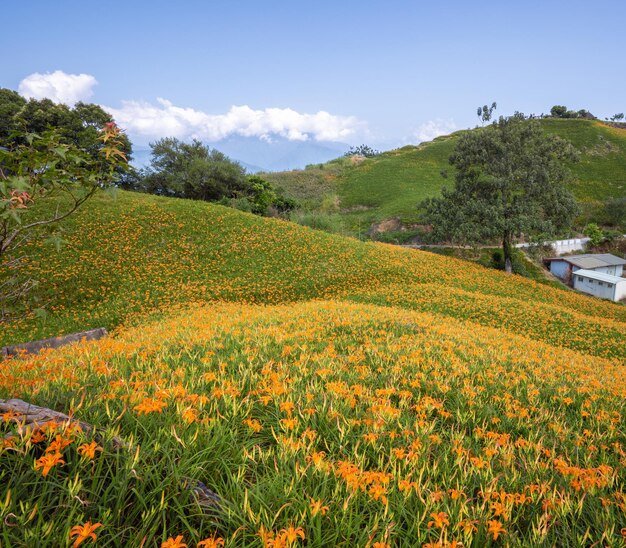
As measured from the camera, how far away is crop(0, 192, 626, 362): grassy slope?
13.8 m

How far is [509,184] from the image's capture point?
81.3 ft

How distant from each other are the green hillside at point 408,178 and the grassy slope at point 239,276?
23786 millimetres

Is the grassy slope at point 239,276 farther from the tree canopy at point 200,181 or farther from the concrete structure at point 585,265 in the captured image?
the concrete structure at point 585,265

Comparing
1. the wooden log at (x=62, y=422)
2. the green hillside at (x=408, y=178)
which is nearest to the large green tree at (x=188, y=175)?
the green hillside at (x=408, y=178)

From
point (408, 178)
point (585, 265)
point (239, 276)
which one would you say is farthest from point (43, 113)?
point (585, 265)

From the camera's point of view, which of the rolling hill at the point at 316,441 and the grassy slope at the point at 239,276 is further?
the grassy slope at the point at 239,276

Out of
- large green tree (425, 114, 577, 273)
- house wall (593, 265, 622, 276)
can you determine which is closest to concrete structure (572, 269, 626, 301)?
house wall (593, 265, 622, 276)

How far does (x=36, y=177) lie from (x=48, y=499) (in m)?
2.12

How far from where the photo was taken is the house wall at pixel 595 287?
29.2 meters

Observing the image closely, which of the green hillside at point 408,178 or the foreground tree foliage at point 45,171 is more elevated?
the green hillside at point 408,178

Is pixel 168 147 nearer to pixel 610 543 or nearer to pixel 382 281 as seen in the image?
pixel 382 281

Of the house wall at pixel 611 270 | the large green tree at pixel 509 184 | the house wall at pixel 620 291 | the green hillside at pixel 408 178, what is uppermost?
the green hillside at pixel 408 178

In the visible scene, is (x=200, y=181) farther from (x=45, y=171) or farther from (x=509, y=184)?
(x=45, y=171)

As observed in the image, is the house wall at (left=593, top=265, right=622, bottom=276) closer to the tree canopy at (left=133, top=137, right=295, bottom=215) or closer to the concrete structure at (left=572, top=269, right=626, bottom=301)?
the concrete structure at (left=572, top=269, right=626, bottom=301)
